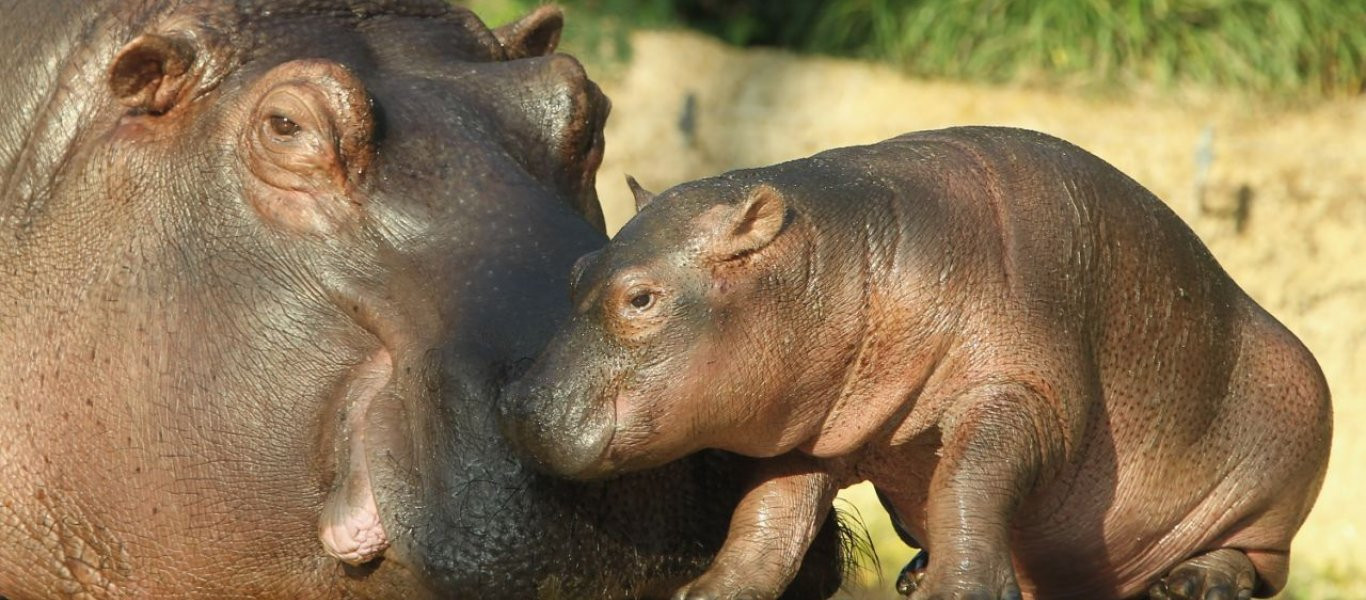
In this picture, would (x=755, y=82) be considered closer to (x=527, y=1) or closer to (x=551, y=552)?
(x=527, y=1)

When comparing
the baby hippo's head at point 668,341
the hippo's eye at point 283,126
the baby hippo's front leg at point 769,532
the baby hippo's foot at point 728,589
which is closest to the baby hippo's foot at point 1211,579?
the baby hippo's front leg at point 769,532

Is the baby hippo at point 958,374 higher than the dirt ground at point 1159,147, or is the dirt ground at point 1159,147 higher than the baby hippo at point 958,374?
the baby hippo at point 958,374

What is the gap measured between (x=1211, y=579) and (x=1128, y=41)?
7.04 m

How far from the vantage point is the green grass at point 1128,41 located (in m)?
10.8

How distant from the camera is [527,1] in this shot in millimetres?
10805

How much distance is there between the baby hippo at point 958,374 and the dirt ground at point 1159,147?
3666 millimetres

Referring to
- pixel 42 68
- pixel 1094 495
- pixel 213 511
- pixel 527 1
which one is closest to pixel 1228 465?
pixel 1094 495

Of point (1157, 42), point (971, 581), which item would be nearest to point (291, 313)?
point (971, 581)

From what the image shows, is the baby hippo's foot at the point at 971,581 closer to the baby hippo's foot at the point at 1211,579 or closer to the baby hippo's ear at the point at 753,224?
the baby hippo's ear at the point at 753,224

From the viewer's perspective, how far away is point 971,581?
11.3 feet

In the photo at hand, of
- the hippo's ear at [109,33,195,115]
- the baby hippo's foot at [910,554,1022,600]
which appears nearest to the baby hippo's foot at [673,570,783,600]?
the baby hippo's foot at [910,554,1022,600]

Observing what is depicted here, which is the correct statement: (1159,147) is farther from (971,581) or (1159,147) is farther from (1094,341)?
(971,581)

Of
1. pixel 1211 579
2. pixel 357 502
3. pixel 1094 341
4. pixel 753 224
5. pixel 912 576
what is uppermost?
pixel 753 224

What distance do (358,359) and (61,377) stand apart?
0.71m
